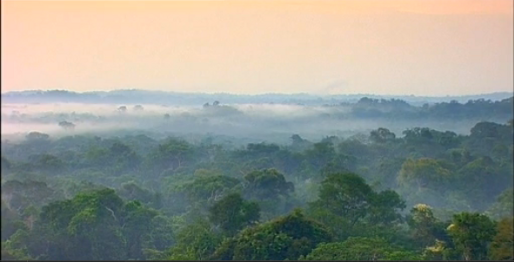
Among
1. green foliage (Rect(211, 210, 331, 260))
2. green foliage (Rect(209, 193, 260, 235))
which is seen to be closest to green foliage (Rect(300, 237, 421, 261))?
green foliage (Rect(211, 210, 331, 260))

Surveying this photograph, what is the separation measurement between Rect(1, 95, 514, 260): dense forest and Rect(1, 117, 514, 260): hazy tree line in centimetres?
5

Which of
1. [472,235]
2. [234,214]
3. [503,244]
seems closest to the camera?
[503,244]

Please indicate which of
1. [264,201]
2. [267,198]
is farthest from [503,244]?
[267,198]

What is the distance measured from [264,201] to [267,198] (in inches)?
43.4

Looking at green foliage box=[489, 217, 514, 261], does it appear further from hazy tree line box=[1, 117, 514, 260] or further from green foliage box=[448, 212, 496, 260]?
green foliage box=[448, 212, 496, 260]

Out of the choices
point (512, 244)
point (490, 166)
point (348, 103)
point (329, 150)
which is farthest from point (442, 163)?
point (348, 103)

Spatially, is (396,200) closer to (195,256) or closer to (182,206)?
(195,256)

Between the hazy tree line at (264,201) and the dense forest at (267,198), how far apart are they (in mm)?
46

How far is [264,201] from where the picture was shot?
24.7 meters

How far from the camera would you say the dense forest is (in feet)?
43.9

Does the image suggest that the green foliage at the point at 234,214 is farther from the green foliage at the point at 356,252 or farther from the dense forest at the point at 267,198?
the green foliage at the point at 356,252

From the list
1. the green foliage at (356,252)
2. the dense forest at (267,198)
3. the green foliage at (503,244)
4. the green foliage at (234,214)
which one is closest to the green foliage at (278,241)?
the dense forest at (267,198)

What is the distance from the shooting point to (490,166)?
1105 inches

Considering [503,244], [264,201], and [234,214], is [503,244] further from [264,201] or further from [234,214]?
[264,201]
